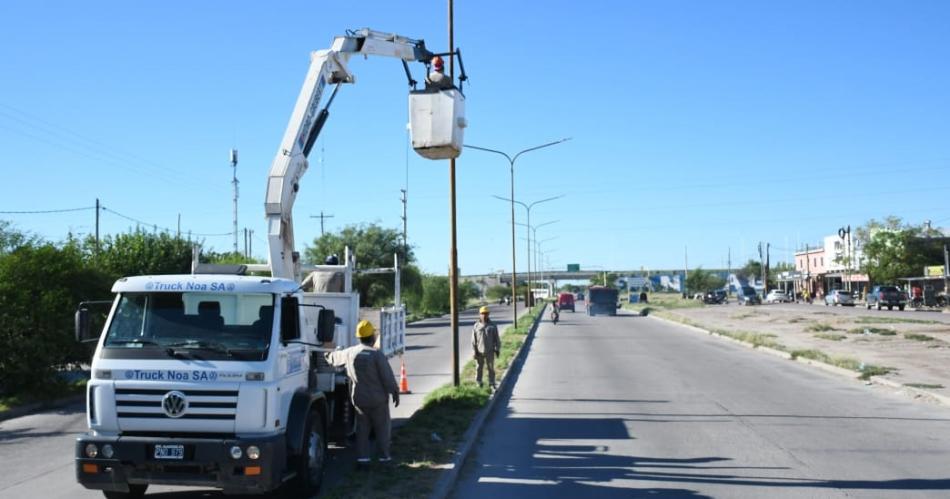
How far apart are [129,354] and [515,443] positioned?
5.72 metres

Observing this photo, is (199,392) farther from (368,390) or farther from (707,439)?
(707,439)

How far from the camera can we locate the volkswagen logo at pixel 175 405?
7.53 meters

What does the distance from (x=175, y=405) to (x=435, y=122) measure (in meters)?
4.99

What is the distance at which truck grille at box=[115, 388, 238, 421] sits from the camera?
7535mm

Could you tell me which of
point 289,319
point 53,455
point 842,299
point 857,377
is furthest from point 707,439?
point 842,299

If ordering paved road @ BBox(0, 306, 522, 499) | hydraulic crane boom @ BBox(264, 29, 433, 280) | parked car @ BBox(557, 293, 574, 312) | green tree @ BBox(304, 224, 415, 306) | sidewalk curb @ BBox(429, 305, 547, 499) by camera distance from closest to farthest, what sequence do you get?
1. sidewalk curb @ BBox(429, 305, 547, 499)
2. paved road @ BBox(0, 306, 522, 499)
3. hydraulic crane boom @ BBox(264, 29, 433, 280)
4. green tree @ BBox(304, 224, 415, 306)
5. parked car @ BBox(557, 293, 574, 312)

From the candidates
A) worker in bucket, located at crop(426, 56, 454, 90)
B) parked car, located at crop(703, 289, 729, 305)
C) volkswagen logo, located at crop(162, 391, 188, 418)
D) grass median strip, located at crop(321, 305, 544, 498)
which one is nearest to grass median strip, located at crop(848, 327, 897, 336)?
grass median strip, located at crop(321, 305, 544, 498)

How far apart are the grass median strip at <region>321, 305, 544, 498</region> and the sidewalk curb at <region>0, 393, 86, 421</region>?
303 inches

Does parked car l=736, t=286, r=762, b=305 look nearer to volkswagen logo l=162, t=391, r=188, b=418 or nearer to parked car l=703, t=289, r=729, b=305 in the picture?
parked car l=703, t=289, r=729, b=305

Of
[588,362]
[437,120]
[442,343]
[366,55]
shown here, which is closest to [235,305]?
[437,120]

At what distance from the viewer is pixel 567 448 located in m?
11.4

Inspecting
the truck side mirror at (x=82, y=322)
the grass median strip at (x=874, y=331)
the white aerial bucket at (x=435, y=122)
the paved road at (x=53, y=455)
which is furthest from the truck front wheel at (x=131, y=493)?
the grass median strip at (x=874, y=331)

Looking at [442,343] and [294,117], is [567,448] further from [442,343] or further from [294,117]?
[442,343]

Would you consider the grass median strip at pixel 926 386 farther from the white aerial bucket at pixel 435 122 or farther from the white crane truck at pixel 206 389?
the white crane truck at pixel 206 389
